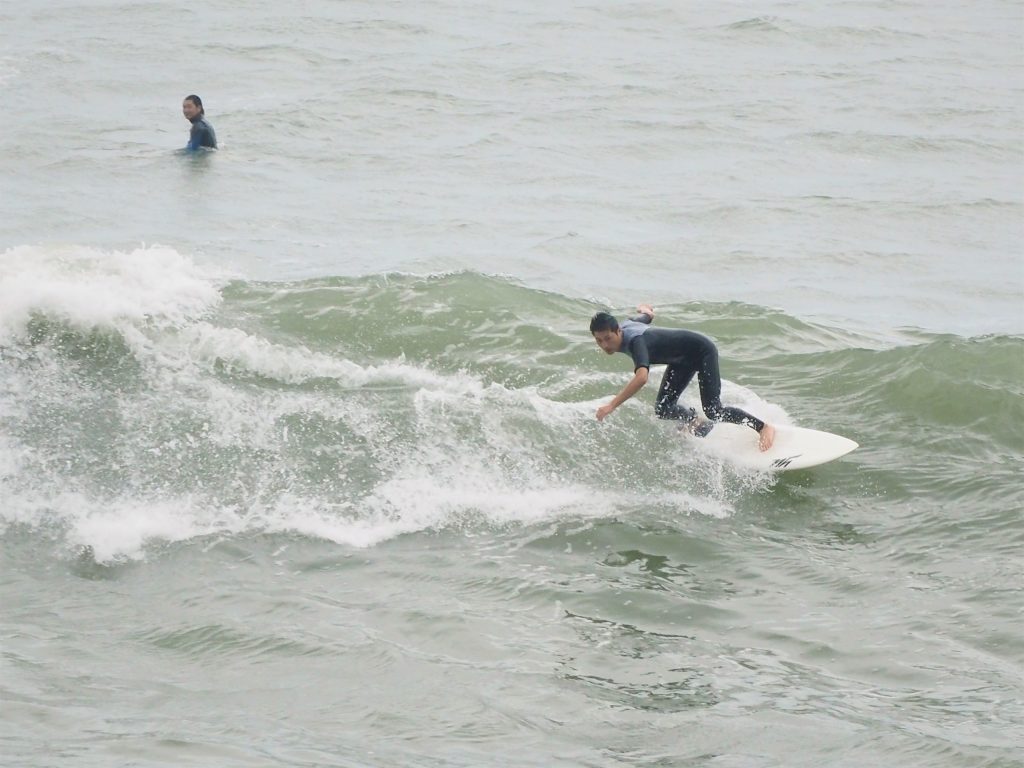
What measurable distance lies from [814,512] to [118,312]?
705 cm

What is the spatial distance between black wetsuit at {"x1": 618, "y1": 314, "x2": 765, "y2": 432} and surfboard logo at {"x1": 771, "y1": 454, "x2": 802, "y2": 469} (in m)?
0.36

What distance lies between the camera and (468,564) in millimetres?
8688

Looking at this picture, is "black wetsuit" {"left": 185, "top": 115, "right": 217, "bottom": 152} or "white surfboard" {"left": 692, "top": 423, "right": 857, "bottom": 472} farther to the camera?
"black wetsuit" {"left": 185, "top": 115, "right": 217, "bottom": 152}

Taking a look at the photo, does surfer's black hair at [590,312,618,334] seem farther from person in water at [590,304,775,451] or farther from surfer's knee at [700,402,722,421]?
surfer's knee at [700,402,722,421]

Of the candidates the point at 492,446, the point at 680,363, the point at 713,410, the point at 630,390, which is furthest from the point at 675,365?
the point at 492,446

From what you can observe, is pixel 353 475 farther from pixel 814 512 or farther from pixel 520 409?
pixel 814 512

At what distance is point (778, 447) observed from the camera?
10.3m

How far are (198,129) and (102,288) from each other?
8.54 meters

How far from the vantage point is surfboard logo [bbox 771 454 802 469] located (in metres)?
10.1

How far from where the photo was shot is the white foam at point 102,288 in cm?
1226

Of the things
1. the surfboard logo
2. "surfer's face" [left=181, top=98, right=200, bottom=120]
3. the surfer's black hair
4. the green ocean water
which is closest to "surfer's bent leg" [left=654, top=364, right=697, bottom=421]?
the green ocean water

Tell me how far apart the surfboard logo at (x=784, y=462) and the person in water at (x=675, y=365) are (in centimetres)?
18

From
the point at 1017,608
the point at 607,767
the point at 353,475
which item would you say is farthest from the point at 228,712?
the point at 1017,608

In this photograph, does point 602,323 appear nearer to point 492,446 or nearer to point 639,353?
point 639,353
